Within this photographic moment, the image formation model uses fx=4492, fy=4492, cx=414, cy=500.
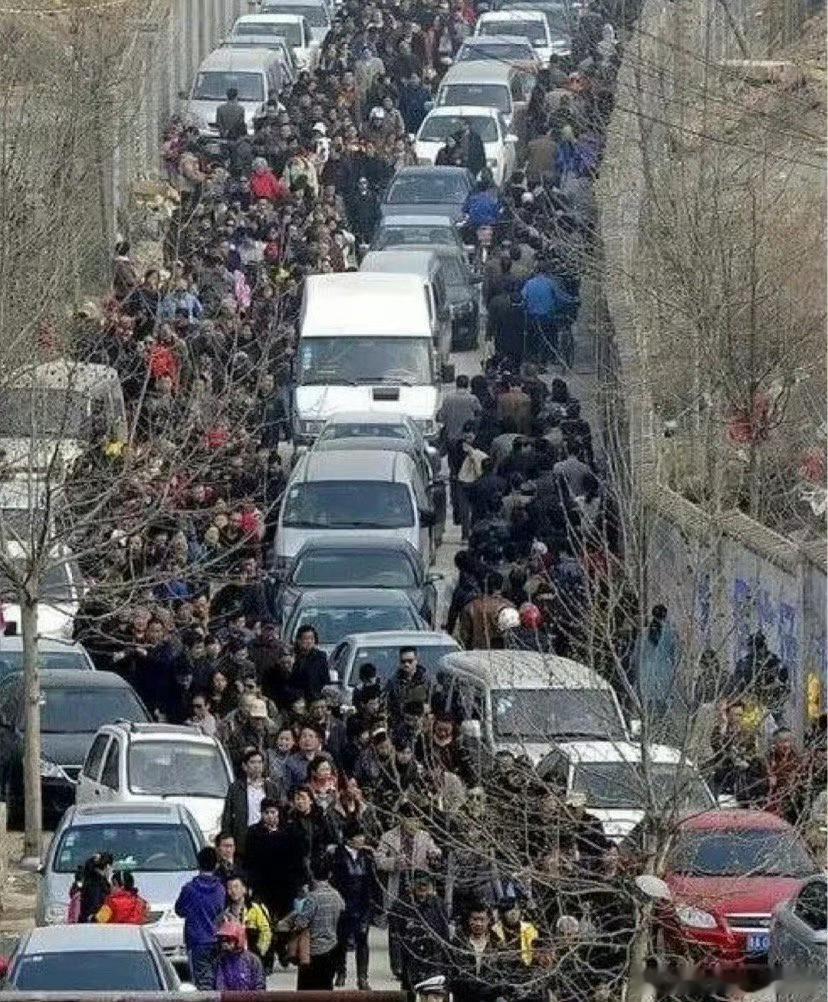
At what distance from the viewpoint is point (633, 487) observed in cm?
2945

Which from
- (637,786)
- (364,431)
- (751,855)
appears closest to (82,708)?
(751,855)

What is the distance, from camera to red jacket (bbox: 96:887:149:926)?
2420cm

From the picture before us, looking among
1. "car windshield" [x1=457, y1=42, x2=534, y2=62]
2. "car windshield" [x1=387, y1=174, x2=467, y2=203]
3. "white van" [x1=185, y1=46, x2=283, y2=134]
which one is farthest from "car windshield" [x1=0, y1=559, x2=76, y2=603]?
"car windshield" [x1=457, y1=42, x2=534, y2=62]

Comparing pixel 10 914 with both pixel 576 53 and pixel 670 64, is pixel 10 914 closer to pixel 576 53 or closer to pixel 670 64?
pixel 670 64

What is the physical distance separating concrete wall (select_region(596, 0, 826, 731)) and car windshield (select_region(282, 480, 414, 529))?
201 centimetres

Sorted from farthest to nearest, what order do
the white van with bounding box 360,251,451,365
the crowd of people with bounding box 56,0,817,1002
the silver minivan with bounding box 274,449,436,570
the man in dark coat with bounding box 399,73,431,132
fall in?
the man in dark coat with bounding box 399,73,431,132
the white van with bounding box 360,251,451,365
the silver minivan with bounding box 274,449,436,570
the crowd of people with bounding box 56,0,817,1002

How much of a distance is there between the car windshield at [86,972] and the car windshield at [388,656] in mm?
9336

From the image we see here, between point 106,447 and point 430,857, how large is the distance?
11.5m

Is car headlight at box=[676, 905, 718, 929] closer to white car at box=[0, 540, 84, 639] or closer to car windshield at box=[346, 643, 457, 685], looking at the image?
car windshield at box=[346, 643, 457, 685]

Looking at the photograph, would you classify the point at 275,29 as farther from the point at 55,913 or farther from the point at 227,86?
the point at 55,913

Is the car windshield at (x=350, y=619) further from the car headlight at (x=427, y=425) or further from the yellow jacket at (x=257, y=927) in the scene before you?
the yellow jacket at (x=257, y=927)

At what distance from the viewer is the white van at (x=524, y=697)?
2738cm

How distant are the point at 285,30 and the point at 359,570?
33679mm

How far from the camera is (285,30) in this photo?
68312 millimetres
